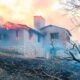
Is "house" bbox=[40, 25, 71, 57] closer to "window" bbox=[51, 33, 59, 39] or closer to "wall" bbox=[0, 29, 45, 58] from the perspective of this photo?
"window" bbox=[51, 33, 59, 39]

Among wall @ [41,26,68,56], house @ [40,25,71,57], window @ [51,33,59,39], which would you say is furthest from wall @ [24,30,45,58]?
window @ [51,33,59,39]

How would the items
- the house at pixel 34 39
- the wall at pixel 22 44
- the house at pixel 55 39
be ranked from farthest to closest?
1. the house at pixel 55 39
2. the house at pixel 34 39
3. the wall at pixel 22 44

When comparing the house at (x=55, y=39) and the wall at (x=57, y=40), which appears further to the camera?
the wall at (x=57, y=40)

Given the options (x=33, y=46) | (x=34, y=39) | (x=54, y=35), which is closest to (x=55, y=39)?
(x=54, y=35)

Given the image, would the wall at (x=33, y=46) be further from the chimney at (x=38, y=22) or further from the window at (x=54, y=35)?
the chimney at (x=38, y=22)

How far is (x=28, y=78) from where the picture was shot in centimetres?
2142

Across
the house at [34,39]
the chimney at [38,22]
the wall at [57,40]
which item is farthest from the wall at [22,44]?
the chimney at [38,22]

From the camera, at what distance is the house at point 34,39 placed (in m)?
34.4

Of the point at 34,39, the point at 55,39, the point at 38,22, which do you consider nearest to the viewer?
the point at 34,39

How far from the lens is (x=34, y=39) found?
37844 millimetres

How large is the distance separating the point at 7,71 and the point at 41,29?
19.4 m

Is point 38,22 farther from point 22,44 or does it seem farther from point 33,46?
point 22,44

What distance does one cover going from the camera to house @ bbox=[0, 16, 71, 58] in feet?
113

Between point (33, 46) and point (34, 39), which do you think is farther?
point (34, 39)
